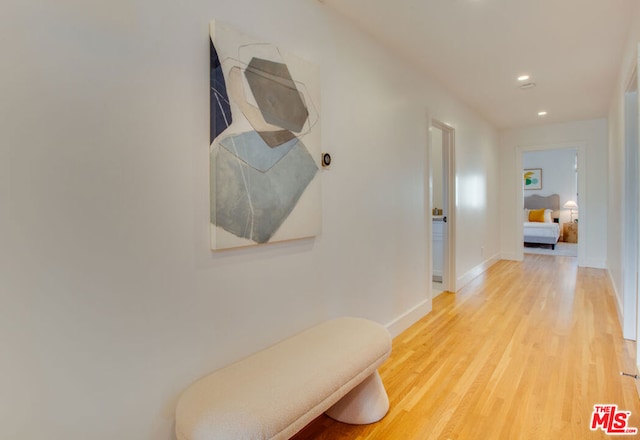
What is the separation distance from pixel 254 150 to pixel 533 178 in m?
9.55

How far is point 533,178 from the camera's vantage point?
8867mm

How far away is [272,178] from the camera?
1670 millimetres

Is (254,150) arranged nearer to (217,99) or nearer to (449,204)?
(217,99)

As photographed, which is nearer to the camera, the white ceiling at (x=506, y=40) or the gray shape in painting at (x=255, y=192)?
the gray shape in painting at (x=255, y=192)

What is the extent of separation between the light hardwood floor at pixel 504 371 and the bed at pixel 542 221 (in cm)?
364

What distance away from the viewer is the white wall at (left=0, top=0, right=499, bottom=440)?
0.99 m

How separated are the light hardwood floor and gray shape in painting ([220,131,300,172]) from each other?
1.41 metres

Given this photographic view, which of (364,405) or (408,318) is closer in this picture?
(364,405)

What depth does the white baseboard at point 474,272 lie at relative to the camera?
4264 millimetres

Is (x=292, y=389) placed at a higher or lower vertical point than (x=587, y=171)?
lower

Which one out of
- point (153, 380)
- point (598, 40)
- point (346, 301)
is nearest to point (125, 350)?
point (153, 380)

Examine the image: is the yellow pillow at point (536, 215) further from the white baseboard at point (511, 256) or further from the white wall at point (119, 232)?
the white wall at point (119, 232)

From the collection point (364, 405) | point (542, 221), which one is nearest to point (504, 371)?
point (364, 405)

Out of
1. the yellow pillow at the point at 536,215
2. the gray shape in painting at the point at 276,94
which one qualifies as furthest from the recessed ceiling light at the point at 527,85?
the yellow pillow at the point at 536,215
